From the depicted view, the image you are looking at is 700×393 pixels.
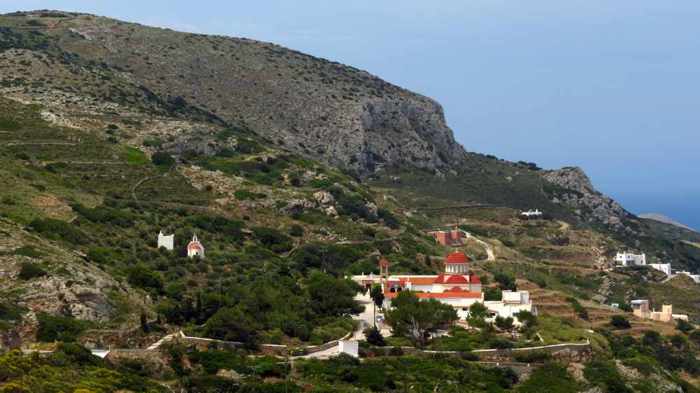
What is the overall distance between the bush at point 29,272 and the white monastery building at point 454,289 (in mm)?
19486

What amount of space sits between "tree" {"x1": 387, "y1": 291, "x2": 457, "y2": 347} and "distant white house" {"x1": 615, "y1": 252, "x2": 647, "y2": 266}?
4828cm

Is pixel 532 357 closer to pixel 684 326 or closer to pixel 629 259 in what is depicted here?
pixel 684 326

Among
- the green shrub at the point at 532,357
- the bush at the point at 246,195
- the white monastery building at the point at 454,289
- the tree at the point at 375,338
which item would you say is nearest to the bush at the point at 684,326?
the white monastery building at the point at 454,289

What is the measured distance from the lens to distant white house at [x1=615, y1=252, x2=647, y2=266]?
113438 mm

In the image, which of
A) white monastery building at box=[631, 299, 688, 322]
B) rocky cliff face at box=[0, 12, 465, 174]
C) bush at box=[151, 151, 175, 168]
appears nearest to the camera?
white monastery building at box=[631, 299, 688, 322]

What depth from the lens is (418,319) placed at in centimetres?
6588

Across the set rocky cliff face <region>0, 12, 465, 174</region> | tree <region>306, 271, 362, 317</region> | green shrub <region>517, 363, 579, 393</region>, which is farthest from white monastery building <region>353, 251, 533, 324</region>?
rocky cliff face <region>0, 12, 465, 174</region>

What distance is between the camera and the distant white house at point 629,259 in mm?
113438

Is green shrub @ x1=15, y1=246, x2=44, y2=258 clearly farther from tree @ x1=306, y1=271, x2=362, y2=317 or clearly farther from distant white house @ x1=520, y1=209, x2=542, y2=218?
distant white house @ x1=520, y1=209, x2=542, y2=218

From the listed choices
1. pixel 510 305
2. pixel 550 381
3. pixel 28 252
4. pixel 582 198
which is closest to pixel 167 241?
pixel 28 252

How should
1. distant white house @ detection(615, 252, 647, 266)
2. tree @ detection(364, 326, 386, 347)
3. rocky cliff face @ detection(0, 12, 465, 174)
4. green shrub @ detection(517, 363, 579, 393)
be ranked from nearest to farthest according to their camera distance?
green shrub @ detection(517, 363, 579, 393) < tree @ detection(364, 326, 386, 347) < distant white house @ detection(615, 252, 647, 266) < rocky cliff face @ detection(0, 12, 465, 174)

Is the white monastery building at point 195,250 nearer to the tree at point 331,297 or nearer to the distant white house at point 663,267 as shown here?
the tree at point 331,297

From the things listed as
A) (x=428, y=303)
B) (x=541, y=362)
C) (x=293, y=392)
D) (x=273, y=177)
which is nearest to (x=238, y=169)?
(x=273, y=177)

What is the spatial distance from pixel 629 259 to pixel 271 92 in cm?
4230
